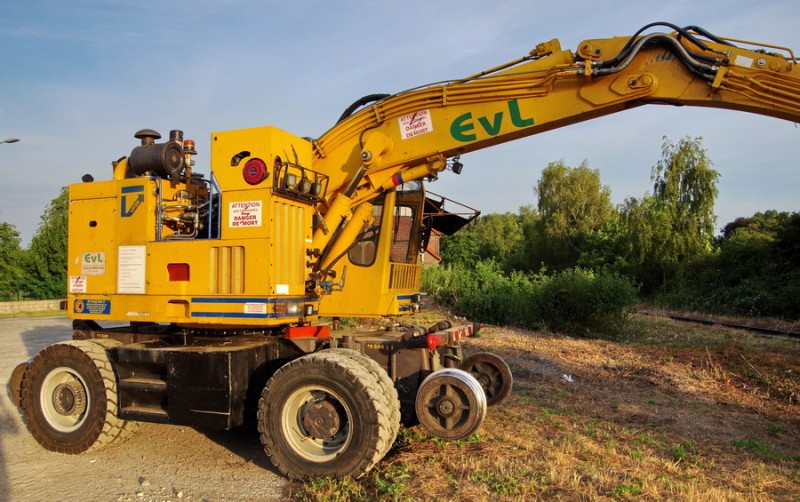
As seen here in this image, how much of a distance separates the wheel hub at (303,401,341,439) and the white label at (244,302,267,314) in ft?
3.70

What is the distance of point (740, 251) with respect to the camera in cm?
3006

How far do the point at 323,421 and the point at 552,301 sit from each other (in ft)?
46.9

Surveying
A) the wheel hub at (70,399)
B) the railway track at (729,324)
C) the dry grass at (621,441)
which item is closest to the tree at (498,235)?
the railway track at (729,324)

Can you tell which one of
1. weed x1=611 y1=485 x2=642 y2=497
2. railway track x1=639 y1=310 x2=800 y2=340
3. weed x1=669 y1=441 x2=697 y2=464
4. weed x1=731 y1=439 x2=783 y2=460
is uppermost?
railway track x1=639 y1=310 x2=800 y2=340

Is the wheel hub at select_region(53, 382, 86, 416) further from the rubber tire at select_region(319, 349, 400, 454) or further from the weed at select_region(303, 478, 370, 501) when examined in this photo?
the rubber tire at select_region(319, 349, 400, 454)

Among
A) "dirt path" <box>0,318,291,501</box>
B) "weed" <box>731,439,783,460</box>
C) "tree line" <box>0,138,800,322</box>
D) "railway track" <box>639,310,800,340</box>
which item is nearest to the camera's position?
"dirt path" <box>0,318,291,501</box>

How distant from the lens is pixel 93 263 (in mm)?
7008

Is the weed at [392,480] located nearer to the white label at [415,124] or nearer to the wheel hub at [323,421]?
the wheel hub at [323,421]

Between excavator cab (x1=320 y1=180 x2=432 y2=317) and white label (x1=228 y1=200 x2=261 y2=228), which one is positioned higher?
white label (x1=228 y1=200 x2=261 y2=228)

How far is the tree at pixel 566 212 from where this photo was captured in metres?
40.9

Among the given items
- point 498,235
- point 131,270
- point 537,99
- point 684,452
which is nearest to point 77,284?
Result: point 131,270

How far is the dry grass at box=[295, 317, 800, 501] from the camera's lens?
486cm

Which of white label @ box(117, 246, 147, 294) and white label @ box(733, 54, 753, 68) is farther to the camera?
white label @ box(117, 246, 147, 294)

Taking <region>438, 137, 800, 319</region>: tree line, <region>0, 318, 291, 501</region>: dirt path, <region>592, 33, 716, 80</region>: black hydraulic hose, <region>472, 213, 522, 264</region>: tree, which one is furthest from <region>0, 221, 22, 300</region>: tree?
<region>472, 213, 522, 264</region>: tree
